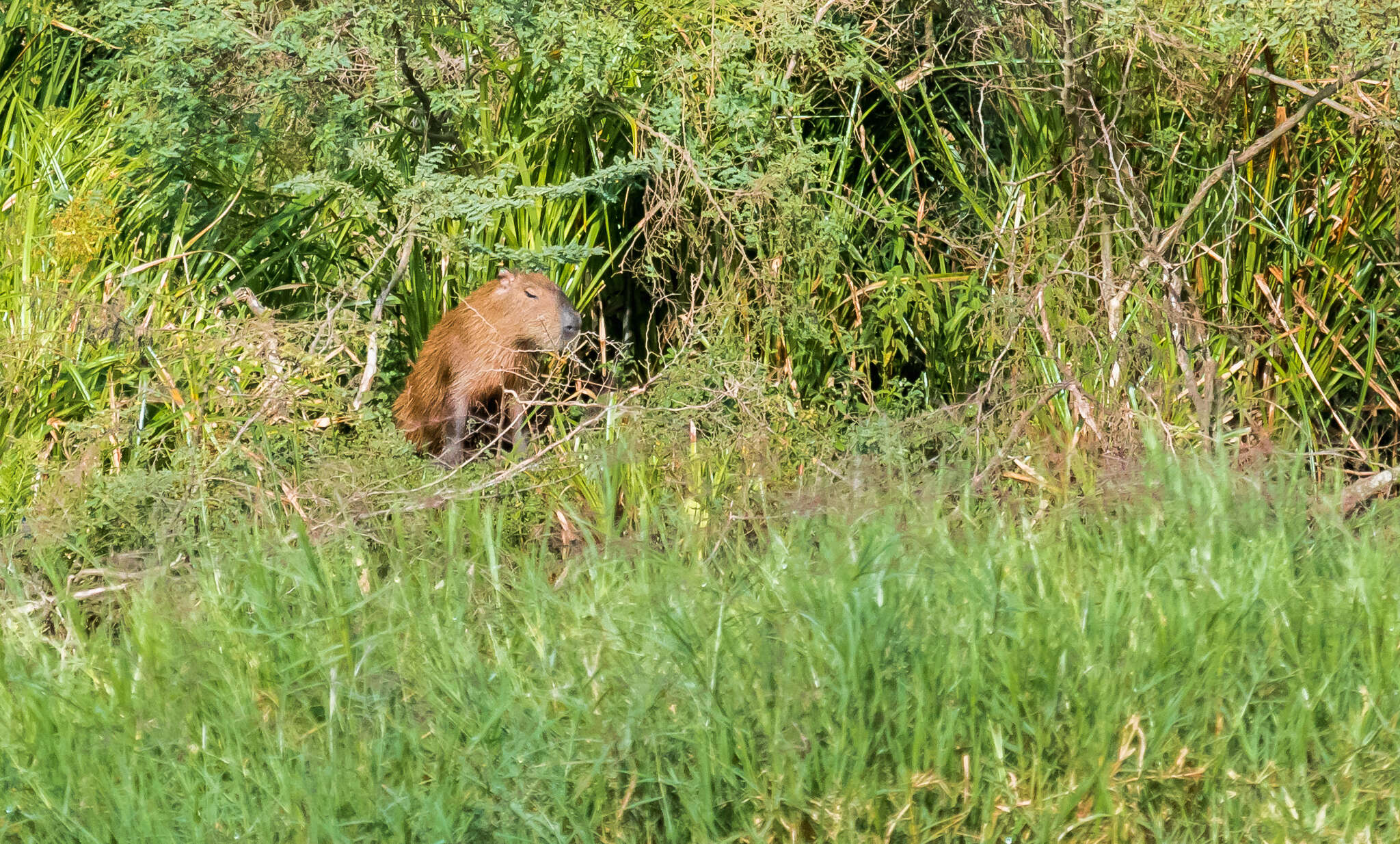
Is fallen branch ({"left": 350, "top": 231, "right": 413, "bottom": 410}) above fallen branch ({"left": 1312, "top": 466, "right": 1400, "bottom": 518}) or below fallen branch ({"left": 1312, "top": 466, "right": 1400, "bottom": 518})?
above

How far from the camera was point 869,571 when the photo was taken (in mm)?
2832

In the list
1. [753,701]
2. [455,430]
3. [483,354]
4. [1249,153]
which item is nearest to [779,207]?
[483,354]

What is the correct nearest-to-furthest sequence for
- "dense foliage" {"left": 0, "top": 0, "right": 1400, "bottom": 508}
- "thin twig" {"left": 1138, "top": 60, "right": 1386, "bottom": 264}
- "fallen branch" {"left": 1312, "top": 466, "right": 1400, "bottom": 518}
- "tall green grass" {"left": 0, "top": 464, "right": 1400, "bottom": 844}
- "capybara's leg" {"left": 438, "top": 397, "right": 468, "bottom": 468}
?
1. "tall green grass" {"left": 0, "top": 464, "right": 1400, "bottom": 844}
2. "fallen branch" {"left": 1312, "top": 466, "right": 1400, "bottom": 518}
3. "thin twig" {"left": 1138, "top": 60, "right": 1386, "bottom": 264}
4. "dense foliage" {"left": 0, "top": 0, "right": 1400, "bottom": 508}
5. "capybara's leg" {"left": 438, "top": 397, "right": 468, "bottom": 468}

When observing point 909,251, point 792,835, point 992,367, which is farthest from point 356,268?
point 792,835

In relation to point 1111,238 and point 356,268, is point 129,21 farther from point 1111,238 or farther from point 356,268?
point 1111,238

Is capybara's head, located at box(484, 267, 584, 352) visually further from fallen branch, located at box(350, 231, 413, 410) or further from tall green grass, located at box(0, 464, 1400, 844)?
tall green grass, located at box(0, 464, 1400, 844)

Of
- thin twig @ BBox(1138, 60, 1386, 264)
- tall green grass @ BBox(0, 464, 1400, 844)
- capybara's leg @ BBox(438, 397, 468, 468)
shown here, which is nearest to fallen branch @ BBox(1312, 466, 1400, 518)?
tall green grass @ BBox(0, 464, 1400, 844)

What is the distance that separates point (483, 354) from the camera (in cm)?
448

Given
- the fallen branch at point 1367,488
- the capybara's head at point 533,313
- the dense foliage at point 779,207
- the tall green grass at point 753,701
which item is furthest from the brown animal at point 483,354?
the fallen branch at point 1367,488

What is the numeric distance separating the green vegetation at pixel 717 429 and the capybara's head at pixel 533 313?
157 millimetres

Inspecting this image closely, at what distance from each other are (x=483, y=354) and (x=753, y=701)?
226cm

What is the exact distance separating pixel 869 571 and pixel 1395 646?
982 millimetres

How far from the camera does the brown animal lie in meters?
4.44

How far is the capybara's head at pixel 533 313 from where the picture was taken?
4.44 metres
